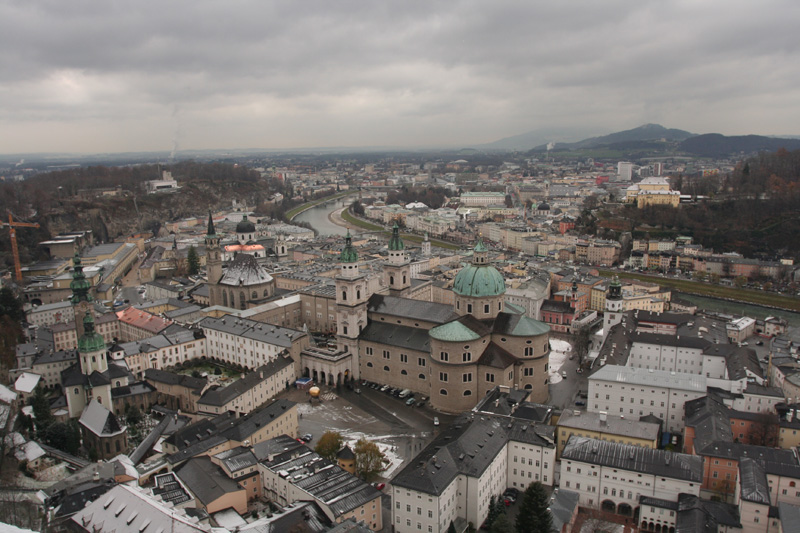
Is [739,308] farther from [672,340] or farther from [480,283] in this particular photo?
[480,283]

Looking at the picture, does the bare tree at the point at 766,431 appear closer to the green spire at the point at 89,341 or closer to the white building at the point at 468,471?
the white building at the point at 468,471

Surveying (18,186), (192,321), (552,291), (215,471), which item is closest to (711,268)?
(552,291)

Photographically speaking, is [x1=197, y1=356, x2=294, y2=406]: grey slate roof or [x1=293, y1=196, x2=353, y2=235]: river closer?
[x1=197, y1=356, x2=294, y2=406]: grey slate roof

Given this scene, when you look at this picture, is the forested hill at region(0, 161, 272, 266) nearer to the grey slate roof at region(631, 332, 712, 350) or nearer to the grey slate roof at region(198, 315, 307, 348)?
the grey slate roof at region(198, 315, 307, 348)

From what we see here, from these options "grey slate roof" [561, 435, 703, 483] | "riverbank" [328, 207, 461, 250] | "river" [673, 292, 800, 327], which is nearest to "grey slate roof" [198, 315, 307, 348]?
"grey slate roof" [561, 435, 703, 483]

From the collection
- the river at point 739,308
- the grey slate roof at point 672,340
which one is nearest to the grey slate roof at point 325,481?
the grey slate roof at point 672,340

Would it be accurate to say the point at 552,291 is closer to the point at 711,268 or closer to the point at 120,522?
the point at 711,268
